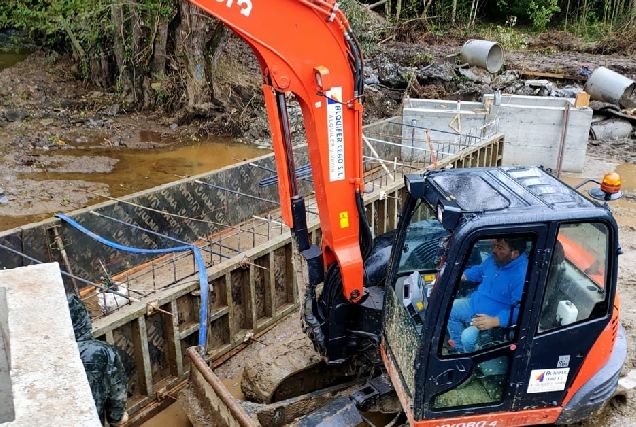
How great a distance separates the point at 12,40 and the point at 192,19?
1350 cm

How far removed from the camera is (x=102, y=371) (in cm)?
379

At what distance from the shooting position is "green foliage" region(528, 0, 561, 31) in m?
30.0

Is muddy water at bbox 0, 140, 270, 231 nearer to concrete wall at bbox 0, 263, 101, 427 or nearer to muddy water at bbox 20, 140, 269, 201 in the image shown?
muddy water at bbox 20, 140, 269, 201

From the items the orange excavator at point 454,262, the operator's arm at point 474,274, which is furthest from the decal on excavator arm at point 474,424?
the operator's arm at point 474,274

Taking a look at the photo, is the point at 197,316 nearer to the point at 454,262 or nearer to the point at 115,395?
the point at 115,395

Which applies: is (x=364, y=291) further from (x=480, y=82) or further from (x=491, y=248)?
(x=480, y=82)

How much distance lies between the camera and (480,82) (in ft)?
62.7

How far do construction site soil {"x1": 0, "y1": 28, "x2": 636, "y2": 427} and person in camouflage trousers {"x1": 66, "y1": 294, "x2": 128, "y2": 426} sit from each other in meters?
5.20

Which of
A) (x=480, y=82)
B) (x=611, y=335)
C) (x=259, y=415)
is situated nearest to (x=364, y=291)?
(x=259, y=415)

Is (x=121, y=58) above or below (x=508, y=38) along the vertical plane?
below

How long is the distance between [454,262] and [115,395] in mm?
2473

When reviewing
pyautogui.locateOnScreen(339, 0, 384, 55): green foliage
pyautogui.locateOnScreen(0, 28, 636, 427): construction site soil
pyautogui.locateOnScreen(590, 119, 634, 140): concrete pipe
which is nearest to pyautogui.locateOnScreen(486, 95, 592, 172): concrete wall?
pyautogui.locateOnScreen(0, 28, 636, 427): construction site soil

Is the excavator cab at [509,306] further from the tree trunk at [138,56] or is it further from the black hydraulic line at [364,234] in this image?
the tree trunk at [138,56]

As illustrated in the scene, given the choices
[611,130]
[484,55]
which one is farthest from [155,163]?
[611,130]
